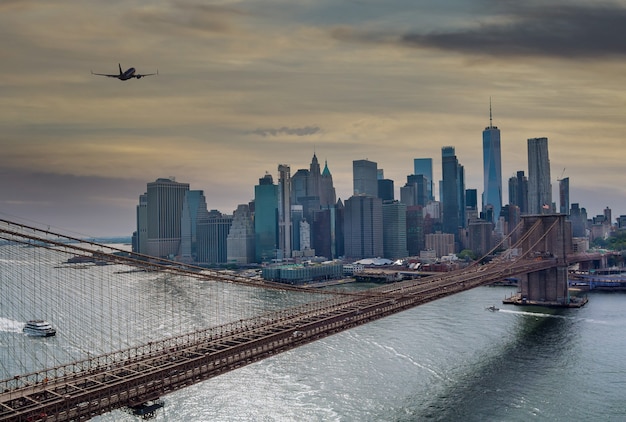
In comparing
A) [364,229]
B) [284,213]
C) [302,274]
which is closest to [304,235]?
[284,213]

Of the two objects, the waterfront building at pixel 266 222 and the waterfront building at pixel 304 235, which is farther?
the waterfront building at pixel 304 235

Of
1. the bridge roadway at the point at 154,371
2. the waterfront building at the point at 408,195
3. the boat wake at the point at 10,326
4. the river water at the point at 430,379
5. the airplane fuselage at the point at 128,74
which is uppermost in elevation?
the waterfront building at the point at 408,195

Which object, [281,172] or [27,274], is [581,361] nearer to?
[27,274]

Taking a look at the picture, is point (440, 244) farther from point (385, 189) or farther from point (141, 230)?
point (141, 230)

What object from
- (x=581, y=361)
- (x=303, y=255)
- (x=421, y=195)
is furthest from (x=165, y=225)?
(x=581, y=361)

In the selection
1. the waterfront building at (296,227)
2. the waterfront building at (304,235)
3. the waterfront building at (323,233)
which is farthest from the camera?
the waterfront building at (296,227)

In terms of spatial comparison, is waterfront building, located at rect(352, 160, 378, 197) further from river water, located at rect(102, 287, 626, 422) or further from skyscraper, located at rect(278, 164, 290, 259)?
river water, located at rect(102, 287, 626, 422)

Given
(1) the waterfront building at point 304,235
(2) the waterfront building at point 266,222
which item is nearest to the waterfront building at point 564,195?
(1) the waterfront building at point 304,235

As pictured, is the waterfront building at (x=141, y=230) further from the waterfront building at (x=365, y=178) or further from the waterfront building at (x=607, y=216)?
Result: the waterfront building at (x=607, y=216)
